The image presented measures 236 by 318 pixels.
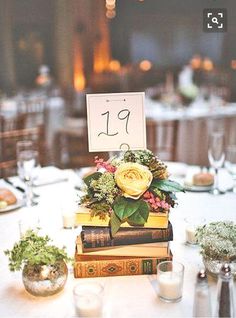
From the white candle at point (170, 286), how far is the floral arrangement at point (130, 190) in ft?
0.53

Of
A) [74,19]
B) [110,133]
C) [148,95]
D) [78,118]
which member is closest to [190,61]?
[148,95]

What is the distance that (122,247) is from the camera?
53.8 inches

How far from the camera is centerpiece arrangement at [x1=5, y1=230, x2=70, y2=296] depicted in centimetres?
127

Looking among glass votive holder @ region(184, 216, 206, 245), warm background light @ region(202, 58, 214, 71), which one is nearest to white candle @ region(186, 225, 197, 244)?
glass votive holder @ region(184, 216, 206, 245)

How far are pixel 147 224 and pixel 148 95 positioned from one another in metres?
4.60

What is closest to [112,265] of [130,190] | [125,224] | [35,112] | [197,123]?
[125,224]

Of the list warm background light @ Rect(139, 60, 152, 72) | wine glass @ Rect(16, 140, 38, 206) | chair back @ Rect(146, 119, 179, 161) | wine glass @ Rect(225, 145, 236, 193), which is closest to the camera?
wine glass @ Rect(16, 140, 38, 206)

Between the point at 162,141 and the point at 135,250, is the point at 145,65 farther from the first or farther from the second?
the point at 135,250

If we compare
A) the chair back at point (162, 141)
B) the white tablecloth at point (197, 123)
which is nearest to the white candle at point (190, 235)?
the chair back at point (162, 141)

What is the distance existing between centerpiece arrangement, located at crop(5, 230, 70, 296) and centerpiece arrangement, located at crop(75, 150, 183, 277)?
0.29 feet

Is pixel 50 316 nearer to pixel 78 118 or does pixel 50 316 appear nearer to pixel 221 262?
pixel 221 262

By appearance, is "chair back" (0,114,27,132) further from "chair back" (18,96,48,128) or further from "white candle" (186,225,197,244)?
"white candle" (186,225,197,244)

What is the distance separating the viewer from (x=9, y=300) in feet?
4.20

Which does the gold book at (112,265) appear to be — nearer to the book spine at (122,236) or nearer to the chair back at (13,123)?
the book spine at (122,236)
